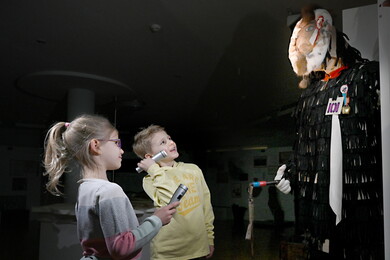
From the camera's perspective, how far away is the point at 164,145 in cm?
145

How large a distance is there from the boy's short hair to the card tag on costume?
0.67 meters

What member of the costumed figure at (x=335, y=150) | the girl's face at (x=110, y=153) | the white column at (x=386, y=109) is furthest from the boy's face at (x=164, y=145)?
the white column at (x=386, y=109)

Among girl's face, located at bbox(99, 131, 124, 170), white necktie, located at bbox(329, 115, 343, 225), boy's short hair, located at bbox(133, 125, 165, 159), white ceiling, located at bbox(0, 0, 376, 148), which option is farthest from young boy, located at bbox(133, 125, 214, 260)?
white necktie, located at bbox(329, 115, 343, 225)

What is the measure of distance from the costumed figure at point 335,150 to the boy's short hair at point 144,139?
1.81 ft

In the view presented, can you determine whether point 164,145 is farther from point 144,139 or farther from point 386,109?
point 386,109

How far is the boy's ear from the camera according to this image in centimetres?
114

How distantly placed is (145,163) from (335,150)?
2.36ft

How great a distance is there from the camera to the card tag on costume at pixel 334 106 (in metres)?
1.32

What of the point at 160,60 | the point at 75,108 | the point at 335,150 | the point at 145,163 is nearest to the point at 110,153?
the point at 145,163

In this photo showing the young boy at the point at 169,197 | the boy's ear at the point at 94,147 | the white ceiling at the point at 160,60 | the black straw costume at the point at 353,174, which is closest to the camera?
the boy's ear at the point at 94,147

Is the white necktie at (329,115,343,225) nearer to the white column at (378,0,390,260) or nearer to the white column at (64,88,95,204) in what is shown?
the white column at (378,0,390,260)

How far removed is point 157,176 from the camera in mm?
1369

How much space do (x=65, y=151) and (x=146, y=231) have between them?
378mm

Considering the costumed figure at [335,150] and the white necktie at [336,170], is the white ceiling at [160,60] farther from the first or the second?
the white necktie at [336,170]
